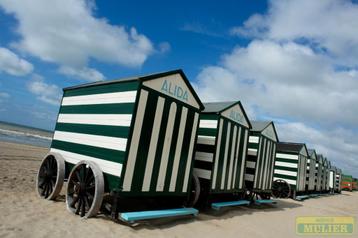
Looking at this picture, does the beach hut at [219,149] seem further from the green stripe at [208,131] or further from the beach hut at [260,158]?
the beach hut at [260,158]

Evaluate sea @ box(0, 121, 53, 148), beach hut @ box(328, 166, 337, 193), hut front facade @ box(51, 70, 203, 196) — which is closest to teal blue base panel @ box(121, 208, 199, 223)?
hut front facade @ box(51, 70, 203, 196)

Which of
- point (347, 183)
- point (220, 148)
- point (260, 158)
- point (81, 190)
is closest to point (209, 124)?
point (220, 148)

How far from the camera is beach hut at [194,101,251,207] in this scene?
7.73m

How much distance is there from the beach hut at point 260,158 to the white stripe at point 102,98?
6610mm

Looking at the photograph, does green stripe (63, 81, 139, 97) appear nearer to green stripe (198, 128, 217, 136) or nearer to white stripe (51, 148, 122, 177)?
white stripe (51, 148, 122, 177)

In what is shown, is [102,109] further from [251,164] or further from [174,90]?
[251,164]

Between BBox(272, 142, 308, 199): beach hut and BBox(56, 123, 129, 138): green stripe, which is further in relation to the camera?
BBox(272, 142, 308, 199): beach hut

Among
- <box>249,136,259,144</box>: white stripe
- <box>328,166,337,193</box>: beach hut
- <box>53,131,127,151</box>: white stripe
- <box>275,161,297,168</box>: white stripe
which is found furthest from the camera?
<box>328,166,337,193</box>: beach hut

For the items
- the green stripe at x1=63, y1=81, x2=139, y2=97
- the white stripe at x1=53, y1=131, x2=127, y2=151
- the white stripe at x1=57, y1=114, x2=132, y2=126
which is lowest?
the white stripe at x1=53, y1=131, x2=127, y2=151

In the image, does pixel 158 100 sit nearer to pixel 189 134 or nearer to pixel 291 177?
pixel 189 134

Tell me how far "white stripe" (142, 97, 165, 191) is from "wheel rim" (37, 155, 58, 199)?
7.78ft

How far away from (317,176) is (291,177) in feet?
26.1

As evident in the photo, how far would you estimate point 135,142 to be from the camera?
5.24 meters

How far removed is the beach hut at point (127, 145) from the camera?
204 inches
